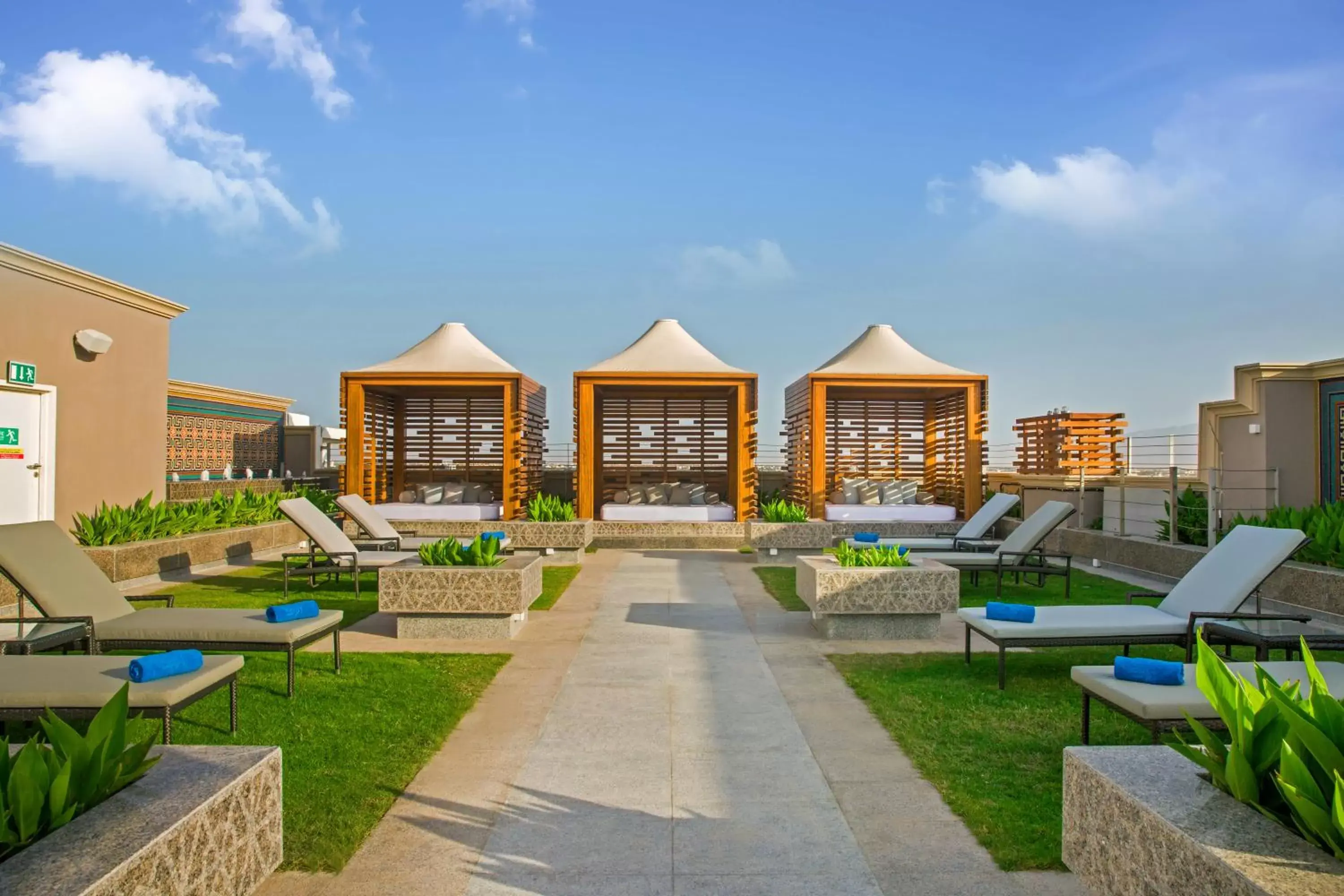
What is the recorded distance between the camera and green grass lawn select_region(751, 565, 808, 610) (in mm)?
8469

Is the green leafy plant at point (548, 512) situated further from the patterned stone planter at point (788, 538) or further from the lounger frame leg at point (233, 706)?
the lounger frame leg at point (233, 706)

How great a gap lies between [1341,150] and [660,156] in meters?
9.81

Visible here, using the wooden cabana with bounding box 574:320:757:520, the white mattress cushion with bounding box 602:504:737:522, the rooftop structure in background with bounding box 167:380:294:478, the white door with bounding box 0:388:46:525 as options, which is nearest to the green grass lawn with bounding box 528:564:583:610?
the white mattress cushion with bounding box 602:504:737:522

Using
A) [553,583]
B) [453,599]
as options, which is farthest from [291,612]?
[553,583]

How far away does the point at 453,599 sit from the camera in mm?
6848

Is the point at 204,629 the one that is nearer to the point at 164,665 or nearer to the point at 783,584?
the point at 164,665

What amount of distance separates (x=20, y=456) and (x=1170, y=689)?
456 inches

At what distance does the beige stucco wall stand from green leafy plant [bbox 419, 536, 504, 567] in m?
6.34

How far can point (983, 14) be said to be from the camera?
10.6 meters

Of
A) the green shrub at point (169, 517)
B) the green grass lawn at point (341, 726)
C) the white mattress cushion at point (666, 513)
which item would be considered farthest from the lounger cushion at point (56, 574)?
the white mattress cushion at point (666, 513)

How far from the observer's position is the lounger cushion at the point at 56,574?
16.8 ft

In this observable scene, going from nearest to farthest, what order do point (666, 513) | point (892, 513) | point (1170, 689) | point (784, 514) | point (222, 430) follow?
1. point (1170, 689)
2. point (784, 514)
3. point (892, 513)
4. point (666, 513)
5. point (222, 430)

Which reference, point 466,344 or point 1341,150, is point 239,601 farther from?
point 1341,150

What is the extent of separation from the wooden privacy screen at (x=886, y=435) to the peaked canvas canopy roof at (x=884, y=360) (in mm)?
191
